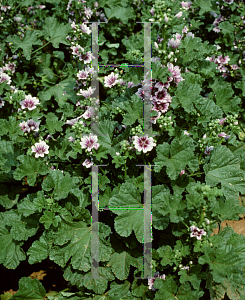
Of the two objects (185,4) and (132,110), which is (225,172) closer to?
(132,110)

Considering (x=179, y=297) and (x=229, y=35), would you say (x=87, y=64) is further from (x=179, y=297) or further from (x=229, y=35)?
(x=179, y=297)

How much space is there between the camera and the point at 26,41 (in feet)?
14.5

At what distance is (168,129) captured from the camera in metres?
2.83

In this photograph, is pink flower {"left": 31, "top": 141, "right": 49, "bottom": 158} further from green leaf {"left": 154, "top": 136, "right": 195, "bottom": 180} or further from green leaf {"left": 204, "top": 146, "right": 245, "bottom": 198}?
green leaf {"left": 204, "top": 146, "right": 245, "bottom": 198}

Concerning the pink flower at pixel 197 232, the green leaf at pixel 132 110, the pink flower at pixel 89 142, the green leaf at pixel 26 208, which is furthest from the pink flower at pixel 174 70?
the green leaf at pixel 26 208

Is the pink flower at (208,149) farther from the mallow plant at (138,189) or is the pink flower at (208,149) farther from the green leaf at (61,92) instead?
the green leaf at (61,92)

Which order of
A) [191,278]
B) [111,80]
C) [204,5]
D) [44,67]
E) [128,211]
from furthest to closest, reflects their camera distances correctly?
[204,5] → [44,67] → [111,80] → [128,211] → [191,278]

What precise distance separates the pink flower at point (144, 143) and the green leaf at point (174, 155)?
127mm

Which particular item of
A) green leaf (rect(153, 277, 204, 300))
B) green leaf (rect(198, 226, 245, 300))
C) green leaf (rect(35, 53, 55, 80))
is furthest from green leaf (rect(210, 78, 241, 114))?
green leaf (rect(35, 53, 55, 80))

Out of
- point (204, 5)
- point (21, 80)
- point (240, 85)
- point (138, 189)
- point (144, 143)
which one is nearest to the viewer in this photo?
point (144, 143)

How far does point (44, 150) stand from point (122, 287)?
1.64m

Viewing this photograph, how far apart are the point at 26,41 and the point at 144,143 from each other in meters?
2.74

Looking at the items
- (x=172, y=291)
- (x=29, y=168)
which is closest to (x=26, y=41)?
(x=29, y=168)

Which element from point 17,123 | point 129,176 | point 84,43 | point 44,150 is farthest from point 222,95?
point 17,123
